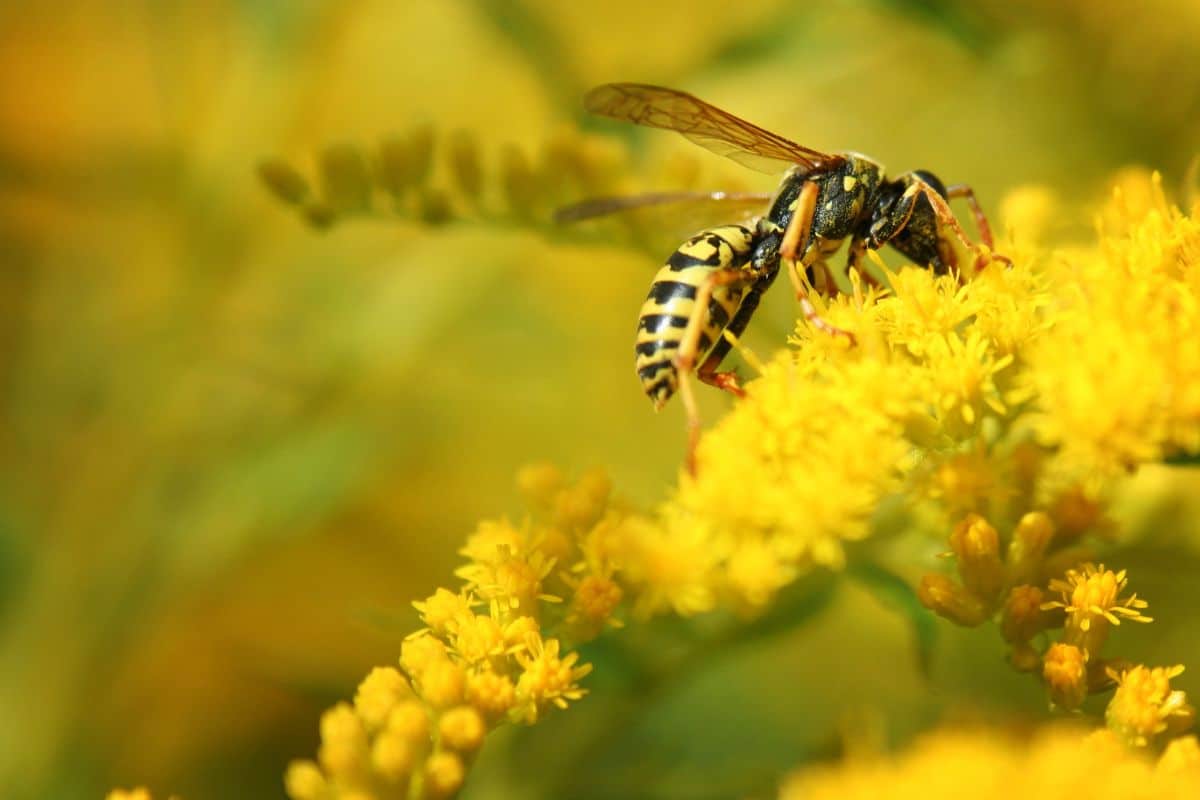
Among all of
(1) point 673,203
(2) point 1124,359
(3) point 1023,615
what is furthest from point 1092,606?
(1) point 673,203

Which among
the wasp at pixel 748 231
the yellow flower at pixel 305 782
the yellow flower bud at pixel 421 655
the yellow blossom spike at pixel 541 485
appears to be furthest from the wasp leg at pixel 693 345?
the yellow flower at pixel 305 782

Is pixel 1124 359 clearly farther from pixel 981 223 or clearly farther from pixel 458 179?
pixel 458 179

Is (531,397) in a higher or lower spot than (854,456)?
higher

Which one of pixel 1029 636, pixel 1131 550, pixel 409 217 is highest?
pixel 409 217

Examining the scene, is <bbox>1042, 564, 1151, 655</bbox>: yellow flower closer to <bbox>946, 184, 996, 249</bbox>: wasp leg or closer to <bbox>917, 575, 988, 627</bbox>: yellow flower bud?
<bbox>917, 575, 988, 627</bbox>: yellow flower bud

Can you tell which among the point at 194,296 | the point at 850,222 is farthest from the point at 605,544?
the point at 194,296

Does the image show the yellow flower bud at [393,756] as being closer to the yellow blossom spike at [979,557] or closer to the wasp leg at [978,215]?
the yellow blossom spike at [979,557]

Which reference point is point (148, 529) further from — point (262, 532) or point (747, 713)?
point (747, 713)
